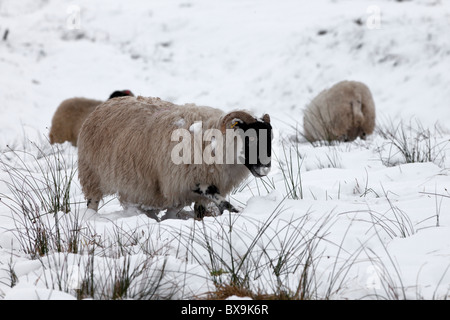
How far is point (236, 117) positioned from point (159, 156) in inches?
30.7

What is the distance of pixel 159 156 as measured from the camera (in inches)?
175

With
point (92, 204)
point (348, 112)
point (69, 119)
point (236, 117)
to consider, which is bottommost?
point (92, 204)

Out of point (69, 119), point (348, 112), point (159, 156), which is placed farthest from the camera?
point (69, 119)

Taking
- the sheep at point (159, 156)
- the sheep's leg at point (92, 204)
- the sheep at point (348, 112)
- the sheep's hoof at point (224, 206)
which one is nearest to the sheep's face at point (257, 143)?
the sheep at point (159, 156)

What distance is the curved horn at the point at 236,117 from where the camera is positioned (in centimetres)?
414

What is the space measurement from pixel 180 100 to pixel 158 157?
12.1 meters

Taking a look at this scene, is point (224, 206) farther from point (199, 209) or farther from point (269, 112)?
point (269, 112)

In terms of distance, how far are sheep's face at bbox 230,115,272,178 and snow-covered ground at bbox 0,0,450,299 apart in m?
0.21

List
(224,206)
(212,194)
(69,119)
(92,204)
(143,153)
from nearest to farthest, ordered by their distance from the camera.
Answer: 1. (224,206)
2. (212,194)
3. (143,153)
4. (92,204)
5. (69,119)

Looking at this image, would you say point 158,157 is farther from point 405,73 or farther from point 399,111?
point 405,73

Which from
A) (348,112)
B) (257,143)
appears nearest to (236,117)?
(257,143)

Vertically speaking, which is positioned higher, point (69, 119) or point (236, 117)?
point (69, 119)

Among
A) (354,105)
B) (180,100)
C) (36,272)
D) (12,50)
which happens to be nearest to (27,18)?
(12,50)

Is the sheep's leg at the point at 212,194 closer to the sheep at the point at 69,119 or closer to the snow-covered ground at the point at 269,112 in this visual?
the snow-covered ground at the point at 269,112
